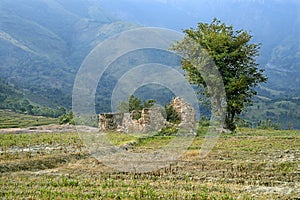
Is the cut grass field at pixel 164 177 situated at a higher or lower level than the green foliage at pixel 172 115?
lower

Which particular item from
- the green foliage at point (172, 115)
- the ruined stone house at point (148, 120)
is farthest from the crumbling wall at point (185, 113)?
the green foliage at point (172, 115)

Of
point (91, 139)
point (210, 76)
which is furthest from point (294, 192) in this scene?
point (210, 76)

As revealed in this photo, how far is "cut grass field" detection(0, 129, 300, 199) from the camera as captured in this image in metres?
13.7

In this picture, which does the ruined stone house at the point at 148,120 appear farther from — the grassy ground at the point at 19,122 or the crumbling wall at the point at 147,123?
the grassy ground at the point at 19,122

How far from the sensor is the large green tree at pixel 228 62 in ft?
132

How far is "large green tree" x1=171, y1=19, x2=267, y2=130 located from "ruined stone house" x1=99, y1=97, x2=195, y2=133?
3161 mm

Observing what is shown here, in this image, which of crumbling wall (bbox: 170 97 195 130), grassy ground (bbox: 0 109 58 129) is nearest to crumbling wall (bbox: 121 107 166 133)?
crumbling wall (bbox: 170 97 195 130)

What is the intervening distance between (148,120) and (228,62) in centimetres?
1064

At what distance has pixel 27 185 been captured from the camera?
1565 centimetres

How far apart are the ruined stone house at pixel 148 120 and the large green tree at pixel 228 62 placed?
10.4 feet

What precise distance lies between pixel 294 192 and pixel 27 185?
33.7ft

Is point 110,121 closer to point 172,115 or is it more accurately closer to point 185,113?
point 172,115

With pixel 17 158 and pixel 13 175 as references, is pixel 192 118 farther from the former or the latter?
pixel 13 175

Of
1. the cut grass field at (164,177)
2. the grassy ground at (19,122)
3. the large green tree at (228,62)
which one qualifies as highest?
the large green tree at (228,62)
